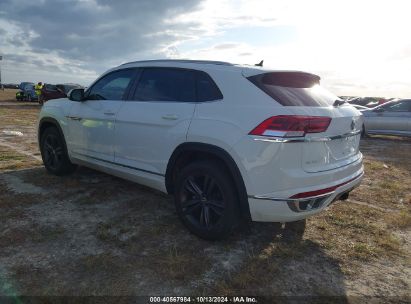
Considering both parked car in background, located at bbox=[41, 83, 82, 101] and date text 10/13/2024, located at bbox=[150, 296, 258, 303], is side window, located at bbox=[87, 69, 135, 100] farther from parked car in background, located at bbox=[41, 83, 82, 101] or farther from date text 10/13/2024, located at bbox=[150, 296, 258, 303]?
parked car in background, located at bbox=[41, 83, 82, 101]

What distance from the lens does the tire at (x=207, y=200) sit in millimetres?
3389

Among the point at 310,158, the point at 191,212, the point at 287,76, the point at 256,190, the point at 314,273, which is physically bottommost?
the point at 314,273

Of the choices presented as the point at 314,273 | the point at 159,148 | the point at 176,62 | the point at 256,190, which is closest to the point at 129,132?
the point at 159,148

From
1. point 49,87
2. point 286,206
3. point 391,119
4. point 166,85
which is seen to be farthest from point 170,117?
point 49,87

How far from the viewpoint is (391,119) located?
1254cm

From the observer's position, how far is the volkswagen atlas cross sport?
311 cm

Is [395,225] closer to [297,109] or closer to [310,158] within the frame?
[310,158]

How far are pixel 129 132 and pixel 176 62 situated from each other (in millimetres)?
1018

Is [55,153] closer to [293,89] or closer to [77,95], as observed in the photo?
[77,95]

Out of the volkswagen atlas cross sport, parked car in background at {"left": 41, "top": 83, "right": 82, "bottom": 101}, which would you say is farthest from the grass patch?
parked car in background at {"left": 41, "top": 83, "right": 82, "bottom": 101}

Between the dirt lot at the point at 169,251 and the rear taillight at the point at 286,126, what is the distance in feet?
4.00

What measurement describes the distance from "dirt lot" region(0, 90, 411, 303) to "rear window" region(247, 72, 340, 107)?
148cm

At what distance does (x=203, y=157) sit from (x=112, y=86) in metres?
1.94

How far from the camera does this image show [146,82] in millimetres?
4359
